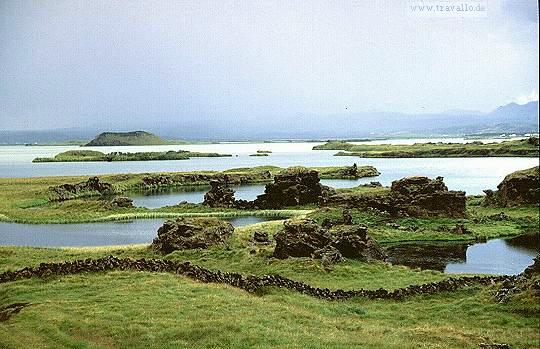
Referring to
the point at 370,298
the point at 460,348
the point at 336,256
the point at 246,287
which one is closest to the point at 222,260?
the point at 336,256

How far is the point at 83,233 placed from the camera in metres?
73.5

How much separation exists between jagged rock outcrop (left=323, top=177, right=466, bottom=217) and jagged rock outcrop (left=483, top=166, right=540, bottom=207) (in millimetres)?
13915

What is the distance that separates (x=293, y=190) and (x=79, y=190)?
56064mm

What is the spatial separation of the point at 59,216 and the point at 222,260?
50.6m

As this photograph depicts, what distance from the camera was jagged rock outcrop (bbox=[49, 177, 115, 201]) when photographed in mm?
118838

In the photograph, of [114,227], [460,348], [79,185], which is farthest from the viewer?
[79,185]

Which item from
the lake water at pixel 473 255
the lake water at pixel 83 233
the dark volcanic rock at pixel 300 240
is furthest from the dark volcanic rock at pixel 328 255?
the lake water at pixel 83 233

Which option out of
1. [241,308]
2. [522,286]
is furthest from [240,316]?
[522,286]

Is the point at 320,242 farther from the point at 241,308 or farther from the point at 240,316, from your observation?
the point at 240,316

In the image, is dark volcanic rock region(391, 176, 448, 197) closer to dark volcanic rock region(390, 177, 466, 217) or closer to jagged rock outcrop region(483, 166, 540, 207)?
dark volcanic rock region(390, 177, 466, 217)

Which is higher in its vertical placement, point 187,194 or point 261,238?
point 261,238

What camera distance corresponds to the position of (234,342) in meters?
21.5

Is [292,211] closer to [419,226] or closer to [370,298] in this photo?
[419,226]

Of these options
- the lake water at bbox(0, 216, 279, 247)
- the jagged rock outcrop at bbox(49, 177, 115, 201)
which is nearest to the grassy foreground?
the lake water at bbox(0, 216, 279, 247)
